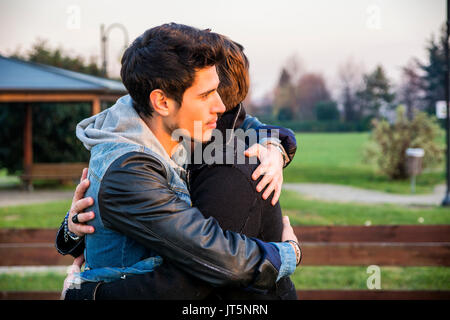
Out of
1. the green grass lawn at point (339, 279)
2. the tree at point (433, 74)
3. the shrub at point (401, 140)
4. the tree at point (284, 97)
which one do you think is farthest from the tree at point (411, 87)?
the green grass lawn at point (339, 279)

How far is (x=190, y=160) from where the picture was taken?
1.79 meters

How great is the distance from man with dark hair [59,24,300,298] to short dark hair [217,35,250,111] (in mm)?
206

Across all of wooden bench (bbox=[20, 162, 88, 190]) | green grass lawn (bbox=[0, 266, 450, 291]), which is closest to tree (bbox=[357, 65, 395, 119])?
wooden bench (bbox=[20, 162, 88, 190])

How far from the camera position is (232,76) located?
1947 mm

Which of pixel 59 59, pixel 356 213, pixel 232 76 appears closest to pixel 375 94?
pixel 59 59

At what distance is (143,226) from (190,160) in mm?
353

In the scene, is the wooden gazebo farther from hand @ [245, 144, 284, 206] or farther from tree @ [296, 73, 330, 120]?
tree @ [296, 73, 330, 120]

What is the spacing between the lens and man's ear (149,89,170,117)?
1.68 m

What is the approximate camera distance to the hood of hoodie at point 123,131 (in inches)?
65.2

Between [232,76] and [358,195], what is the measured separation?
36.2 ft

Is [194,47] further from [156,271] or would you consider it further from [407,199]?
[407,199]

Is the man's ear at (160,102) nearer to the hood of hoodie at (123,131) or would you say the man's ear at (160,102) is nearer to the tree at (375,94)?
the hood of hoodie at (123,131)

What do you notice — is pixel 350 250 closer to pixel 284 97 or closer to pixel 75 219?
pixel 75 219
